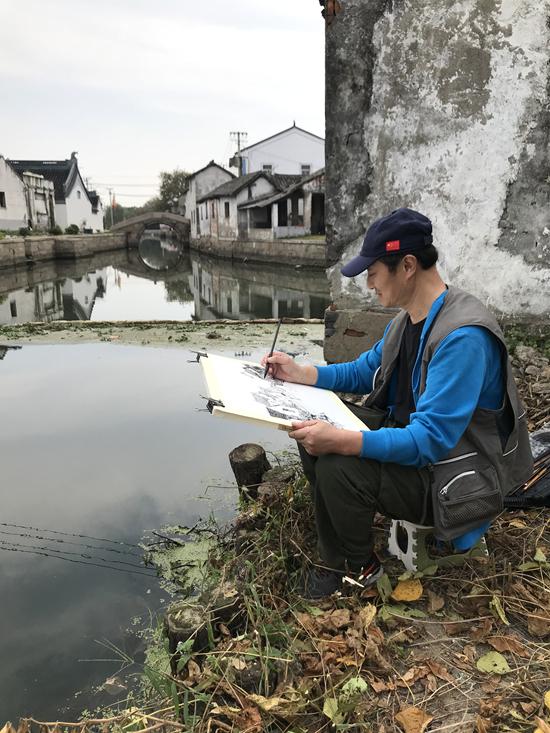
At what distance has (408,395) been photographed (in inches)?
86.1

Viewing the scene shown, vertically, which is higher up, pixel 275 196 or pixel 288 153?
pixel 288 153

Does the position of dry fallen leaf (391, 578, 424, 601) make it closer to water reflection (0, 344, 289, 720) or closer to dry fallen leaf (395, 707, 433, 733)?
dry fallen leaf (395, 707, 433, 733)

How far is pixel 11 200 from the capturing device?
2875 centimetres

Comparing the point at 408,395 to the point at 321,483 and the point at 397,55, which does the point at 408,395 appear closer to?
the point at 321,483

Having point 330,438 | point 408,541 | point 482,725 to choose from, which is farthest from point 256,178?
point 482,725

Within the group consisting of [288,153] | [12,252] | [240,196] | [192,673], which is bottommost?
[192,673]

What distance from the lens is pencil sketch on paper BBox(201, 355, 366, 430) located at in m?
1.84

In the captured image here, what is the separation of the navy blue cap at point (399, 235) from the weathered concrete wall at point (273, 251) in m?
20.4

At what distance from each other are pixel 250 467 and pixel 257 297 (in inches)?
501

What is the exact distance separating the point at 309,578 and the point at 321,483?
0.48m

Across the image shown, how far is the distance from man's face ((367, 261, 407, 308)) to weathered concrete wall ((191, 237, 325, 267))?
20.3 metres

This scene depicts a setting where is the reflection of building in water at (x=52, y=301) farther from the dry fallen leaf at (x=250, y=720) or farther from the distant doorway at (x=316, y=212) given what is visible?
the distant doorway at (x=316, y=212)

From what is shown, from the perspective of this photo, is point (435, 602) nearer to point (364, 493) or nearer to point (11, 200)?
point (364, 493)

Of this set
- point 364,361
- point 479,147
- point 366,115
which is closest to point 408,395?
point 364,361
